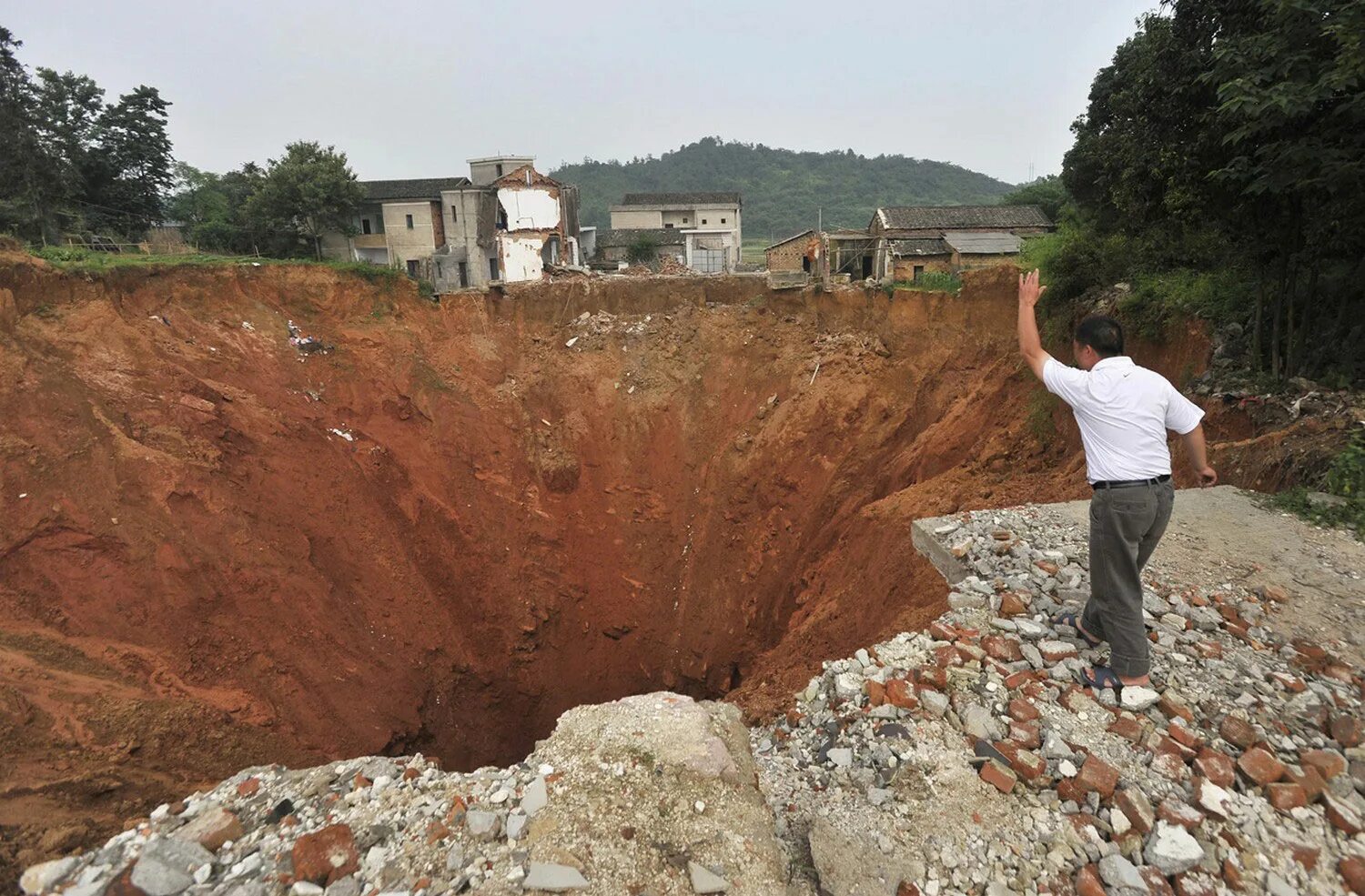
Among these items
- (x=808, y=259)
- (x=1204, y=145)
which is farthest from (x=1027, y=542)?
(x=808, y=259)

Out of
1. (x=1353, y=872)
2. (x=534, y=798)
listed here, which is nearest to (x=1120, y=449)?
(x=1353, y=872)

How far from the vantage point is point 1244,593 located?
408 cm

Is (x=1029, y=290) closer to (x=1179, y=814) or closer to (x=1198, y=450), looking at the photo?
(x=1198, y=450)

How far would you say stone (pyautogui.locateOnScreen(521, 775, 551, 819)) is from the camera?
333 cm

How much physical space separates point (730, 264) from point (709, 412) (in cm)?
1810

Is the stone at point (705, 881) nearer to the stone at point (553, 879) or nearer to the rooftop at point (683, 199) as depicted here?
the stone at point (553, 879)

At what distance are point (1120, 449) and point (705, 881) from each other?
2828 mm

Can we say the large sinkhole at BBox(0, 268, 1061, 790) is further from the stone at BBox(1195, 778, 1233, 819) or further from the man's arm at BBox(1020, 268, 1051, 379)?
the man's arm at BBox(1020, 268, 1051, 379)

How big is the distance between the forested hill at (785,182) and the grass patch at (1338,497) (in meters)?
54.4

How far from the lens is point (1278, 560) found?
4379mm

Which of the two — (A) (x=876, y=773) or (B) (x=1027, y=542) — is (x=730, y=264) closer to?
(B) (x=1027, y=542)

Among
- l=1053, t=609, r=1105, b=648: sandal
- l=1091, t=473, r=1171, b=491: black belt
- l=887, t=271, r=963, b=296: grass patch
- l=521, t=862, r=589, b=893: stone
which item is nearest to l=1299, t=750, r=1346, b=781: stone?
l=1053, t=609, r=1105, b=648: sandal

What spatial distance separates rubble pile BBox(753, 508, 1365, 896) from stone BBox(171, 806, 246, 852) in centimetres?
288

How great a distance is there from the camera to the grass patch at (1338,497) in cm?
475
